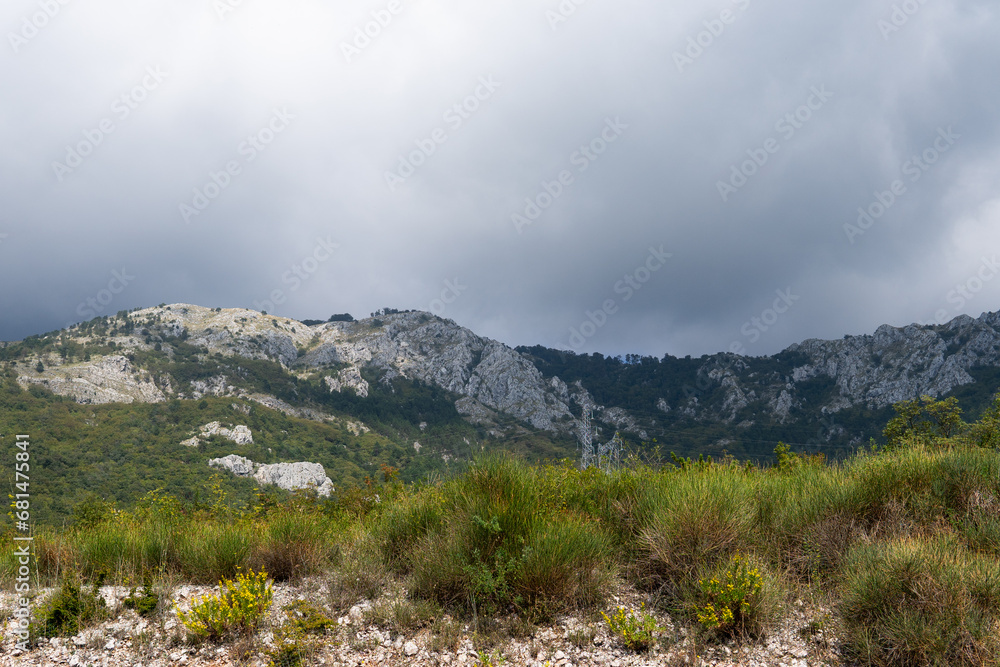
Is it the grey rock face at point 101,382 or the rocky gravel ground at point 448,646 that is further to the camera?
the grey rock face at point 101,382

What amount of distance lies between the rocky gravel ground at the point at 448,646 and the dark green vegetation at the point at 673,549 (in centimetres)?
14

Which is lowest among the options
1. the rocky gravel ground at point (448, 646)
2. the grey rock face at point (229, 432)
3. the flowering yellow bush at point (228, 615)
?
the rocky gravel ground at point (448, 646)

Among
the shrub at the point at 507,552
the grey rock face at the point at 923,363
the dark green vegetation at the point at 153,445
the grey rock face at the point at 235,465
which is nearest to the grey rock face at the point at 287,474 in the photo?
the grey rock face at the point at 235,465

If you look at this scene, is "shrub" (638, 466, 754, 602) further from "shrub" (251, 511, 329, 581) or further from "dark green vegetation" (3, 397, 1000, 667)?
"shrub" (251, 511, 329, 581)

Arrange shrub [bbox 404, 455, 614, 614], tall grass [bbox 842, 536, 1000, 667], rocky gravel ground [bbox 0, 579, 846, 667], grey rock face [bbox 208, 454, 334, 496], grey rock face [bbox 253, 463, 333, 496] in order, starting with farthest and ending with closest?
1. grey rock face [bbox 253, 463, 333, 496]
2. grey rock face [bbox 208, 454, 334, 496]
3. shrub [bbox 404, 455, 614, 614]
4. rocky gravel ground [bbox 0, 579, 846, 667]
5. tall grass [bbox 842, 536, 1000, 667]

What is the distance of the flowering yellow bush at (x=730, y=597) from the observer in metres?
4.84

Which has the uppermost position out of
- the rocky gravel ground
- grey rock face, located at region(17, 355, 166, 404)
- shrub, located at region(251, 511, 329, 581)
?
grey rock face, located at region(17, 355, 166, 404)

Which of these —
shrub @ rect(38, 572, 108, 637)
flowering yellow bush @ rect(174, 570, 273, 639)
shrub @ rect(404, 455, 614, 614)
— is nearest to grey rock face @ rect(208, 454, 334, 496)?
shrub @ rect(38, 572, 108, 637)

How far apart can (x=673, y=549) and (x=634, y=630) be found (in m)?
1.32

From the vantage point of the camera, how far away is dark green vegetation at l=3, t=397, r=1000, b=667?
4.61 metres

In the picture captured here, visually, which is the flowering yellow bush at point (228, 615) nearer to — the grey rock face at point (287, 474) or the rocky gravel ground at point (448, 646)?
the rocky gravel ground at point (448, 646)

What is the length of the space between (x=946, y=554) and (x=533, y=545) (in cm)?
427

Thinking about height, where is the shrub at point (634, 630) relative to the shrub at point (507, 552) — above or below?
below

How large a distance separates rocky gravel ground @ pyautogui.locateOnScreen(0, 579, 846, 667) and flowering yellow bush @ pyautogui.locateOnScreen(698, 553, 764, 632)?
0.73ft
